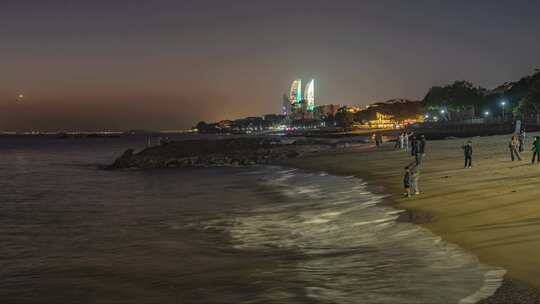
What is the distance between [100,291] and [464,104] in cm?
12409

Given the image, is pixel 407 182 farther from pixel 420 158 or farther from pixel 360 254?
pixel 420 158

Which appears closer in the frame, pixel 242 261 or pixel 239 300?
pixel 239 300

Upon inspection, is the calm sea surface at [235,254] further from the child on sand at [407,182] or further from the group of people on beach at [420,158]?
the group of people on beach at [420,158]

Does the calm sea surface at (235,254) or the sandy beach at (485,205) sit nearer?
the calm sea surface at (235,254)

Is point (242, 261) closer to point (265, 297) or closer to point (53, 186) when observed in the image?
point (265, 297)

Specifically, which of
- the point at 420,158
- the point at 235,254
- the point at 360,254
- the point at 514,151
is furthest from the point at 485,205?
the point at 420,158

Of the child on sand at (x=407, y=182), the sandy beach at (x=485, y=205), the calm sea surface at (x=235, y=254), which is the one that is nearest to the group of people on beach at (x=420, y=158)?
the child on sand at (x=407, y=182)

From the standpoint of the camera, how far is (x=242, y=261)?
508 inches

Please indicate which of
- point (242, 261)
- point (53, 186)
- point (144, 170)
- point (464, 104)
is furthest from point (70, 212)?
point (464, 104)

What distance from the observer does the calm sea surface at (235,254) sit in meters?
9.93

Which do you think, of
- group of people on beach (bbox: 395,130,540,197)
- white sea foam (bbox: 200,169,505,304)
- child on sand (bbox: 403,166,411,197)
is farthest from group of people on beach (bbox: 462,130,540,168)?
child on sand (bbox: 403,166,411,197)

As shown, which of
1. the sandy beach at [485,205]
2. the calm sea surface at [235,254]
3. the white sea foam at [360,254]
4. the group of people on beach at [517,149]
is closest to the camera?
the white sea foam at [360,254]

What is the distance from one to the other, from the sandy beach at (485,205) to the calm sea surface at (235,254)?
583mm

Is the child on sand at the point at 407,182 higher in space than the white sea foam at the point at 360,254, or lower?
higher
